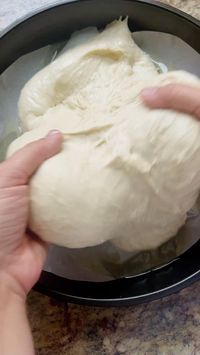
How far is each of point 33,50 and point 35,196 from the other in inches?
10.0

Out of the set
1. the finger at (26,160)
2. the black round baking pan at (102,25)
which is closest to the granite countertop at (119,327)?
the black round baking pan at (102,25)

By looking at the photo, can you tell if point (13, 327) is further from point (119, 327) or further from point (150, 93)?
point (150, 93)

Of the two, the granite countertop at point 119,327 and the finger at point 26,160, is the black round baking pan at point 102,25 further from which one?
the finger at point 26,160

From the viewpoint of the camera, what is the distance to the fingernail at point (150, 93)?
490 millimetres

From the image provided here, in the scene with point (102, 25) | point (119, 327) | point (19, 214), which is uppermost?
point (102, 25)

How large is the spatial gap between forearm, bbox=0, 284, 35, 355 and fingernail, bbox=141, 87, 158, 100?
0.23 metres

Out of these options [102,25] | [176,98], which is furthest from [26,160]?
[102,25]

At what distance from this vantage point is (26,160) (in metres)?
0.49

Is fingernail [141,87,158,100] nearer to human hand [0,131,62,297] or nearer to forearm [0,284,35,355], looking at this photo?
human hand [0,131,62,297]

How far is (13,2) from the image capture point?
0.73 m

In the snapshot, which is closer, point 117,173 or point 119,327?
point 117,173

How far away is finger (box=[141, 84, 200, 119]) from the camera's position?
1.58ft

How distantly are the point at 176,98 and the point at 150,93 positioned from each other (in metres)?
0.03

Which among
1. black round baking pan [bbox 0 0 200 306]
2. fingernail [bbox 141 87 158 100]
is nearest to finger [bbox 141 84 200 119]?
fingernail [bbox 141 87 158 100]
